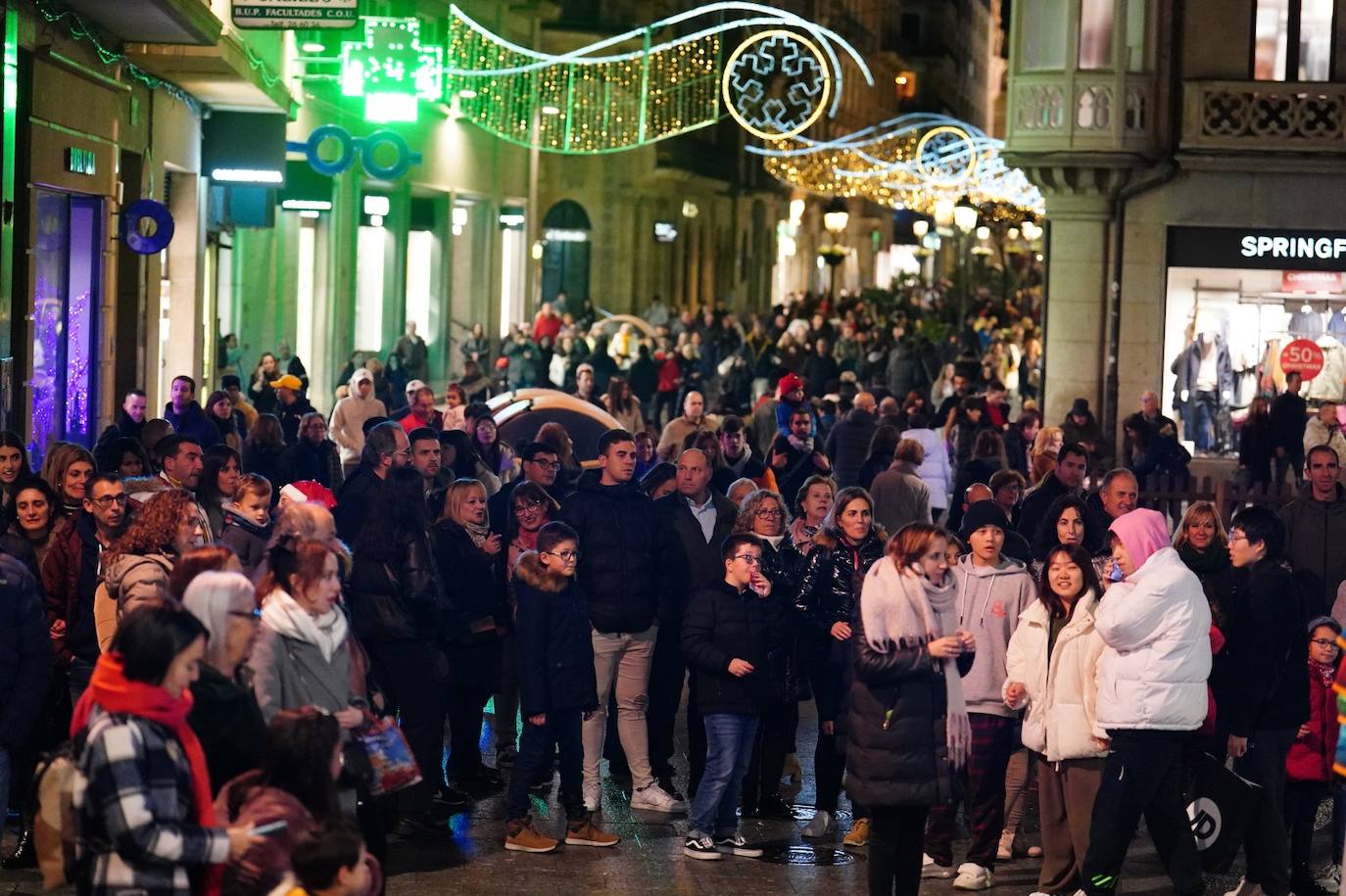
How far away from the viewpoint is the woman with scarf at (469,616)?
11609mm

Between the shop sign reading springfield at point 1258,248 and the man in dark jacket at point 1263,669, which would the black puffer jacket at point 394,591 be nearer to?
the man in dark jacket at point 1263,669

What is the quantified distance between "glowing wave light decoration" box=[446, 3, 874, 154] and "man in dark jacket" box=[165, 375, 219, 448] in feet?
23.6

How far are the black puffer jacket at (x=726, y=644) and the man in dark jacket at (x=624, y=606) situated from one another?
0.91 meters

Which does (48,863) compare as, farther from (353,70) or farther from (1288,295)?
(353,70)

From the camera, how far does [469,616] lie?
11.7 meters

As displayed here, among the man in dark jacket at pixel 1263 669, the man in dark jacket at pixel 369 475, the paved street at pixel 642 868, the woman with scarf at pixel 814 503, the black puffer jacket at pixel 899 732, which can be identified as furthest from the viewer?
the man in dark jacket at pixel 369 475

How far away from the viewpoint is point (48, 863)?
623cm

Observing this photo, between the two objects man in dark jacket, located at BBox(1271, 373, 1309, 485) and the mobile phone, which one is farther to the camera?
man in dark jacket, located at BBox(1271, 373, 1309, 485)

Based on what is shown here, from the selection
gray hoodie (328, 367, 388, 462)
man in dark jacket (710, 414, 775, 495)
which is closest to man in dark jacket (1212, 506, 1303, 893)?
man in dark jacket (710, 414, 775, 495)

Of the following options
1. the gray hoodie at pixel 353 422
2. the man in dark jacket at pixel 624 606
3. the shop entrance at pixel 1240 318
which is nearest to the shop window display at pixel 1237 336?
the shop entrance at pixel 1240 318

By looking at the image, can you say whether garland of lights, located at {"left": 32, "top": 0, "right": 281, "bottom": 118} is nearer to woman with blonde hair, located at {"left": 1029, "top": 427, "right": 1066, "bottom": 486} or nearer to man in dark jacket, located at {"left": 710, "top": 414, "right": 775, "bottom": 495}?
man in dark jacket, located at {"left": 710, "top": 414, "right": 775, "bottom": 495}

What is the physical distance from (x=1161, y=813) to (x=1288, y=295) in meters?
19.9

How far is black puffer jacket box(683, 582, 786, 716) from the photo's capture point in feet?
35.0

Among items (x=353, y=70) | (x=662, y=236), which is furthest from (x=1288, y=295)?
(x=662, y=236)
